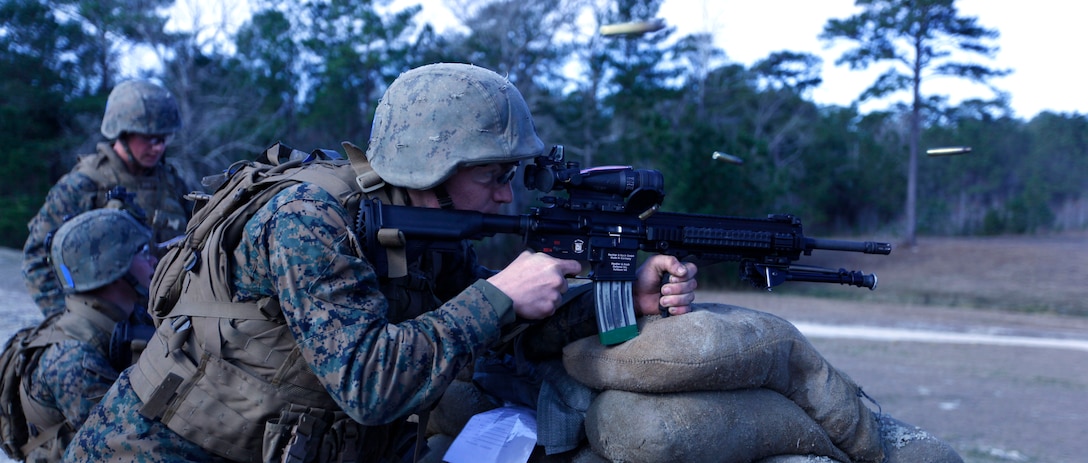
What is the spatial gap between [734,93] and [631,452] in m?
27.0

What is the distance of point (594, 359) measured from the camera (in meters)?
2.79

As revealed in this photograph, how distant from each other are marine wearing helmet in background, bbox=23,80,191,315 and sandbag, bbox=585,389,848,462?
3589 mm

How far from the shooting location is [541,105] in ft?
78.8

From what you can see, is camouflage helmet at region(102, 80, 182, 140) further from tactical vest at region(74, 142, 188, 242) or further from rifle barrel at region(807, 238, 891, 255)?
rifle barrel at region(807, 238, 891, 255)

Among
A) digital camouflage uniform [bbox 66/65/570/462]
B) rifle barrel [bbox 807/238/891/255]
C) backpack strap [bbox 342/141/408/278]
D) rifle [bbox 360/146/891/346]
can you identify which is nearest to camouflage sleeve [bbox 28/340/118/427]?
digital camouflage uniform [bbox 66/65/570/462]

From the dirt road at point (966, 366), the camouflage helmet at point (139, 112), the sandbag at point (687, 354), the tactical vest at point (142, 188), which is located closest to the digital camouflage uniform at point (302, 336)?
the sandbag at point (687, 354)

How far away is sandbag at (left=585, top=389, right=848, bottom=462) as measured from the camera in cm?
259

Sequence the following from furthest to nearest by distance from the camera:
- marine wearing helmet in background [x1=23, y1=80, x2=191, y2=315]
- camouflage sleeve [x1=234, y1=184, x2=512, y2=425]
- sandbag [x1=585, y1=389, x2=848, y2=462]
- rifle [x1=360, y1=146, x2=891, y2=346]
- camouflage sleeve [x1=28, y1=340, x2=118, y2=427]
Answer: marine wearing helmet in background [x1=23, y1=80, x2=191, y2=315] → camouflage sleeve [x1=28, y1=340, x2=118, y2=427] → rifle [x1=360, y1=146, x2=891, y2=346] → sandbag [x1=585, y1=389, x2=848, y2=462] → camouflage sleeve [x1=234, y1=184, x2=512, y2=425]

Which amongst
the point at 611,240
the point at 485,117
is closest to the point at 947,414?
the point at 611,240

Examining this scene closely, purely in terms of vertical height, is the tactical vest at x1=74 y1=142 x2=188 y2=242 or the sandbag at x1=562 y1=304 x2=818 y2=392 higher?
the tactical vest at x1=74 y1=142 x2=188 y2=242

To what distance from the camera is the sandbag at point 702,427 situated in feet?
8.48

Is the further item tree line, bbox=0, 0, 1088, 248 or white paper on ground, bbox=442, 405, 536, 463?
tree line, bbox=0, 0, 1088, 248

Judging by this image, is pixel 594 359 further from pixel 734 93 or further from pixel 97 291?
pixel 734 93

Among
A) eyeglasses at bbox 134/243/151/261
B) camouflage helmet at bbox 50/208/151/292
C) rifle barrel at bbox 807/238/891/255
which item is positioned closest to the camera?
rifle barrel at bbox 807/238/891/255
